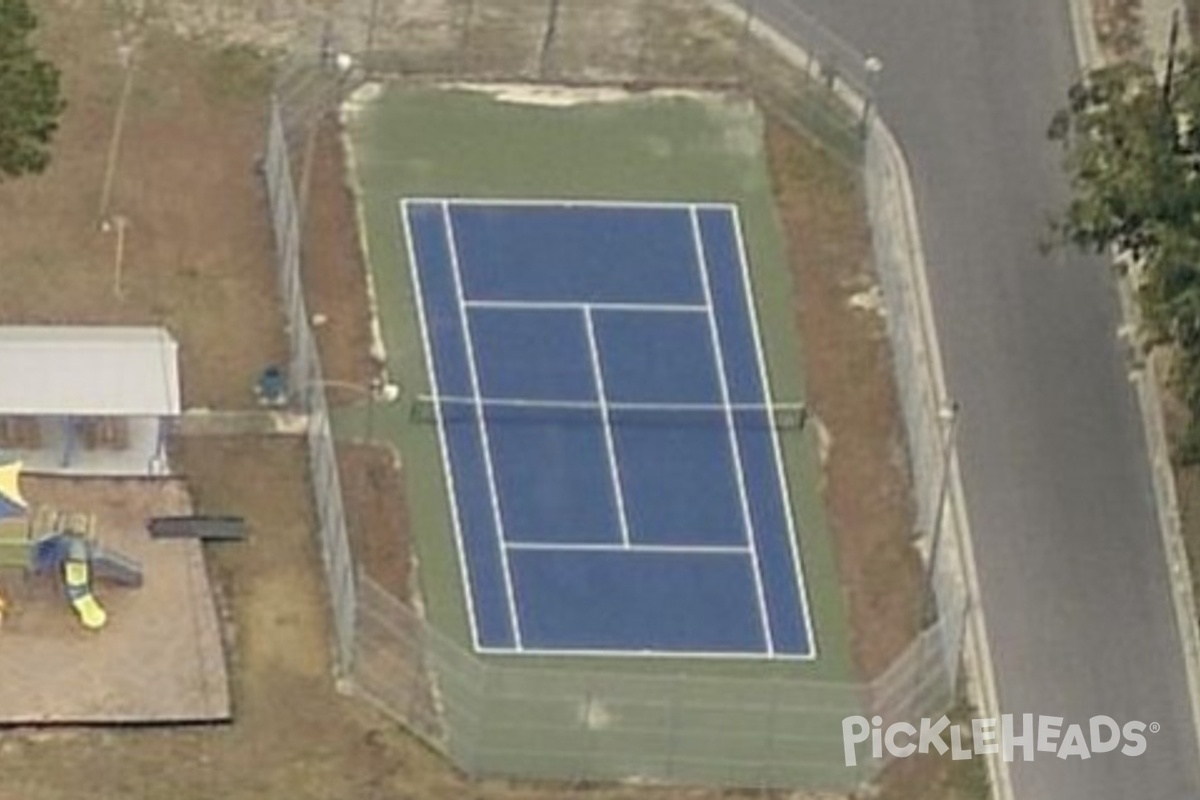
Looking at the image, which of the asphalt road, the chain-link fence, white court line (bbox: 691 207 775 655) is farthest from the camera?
white court line (bbox: 691 207 775 655)

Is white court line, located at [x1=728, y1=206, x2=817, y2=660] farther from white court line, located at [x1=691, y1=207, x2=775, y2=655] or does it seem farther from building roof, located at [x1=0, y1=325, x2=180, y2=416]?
building roof, located at [x1=0, y1=325, x2=180, y2=416]

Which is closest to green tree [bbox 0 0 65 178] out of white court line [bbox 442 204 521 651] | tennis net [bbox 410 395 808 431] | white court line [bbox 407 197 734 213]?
tennis net [bbox 410 395 808 431]

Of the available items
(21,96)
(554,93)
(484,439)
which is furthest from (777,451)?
(21,96)

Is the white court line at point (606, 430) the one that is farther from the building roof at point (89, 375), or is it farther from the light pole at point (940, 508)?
the building roof at point (89, 375)

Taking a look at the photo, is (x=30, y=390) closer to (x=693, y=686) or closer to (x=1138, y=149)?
(x=693, y=686)

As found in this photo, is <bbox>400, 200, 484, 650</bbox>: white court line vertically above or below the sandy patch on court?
below

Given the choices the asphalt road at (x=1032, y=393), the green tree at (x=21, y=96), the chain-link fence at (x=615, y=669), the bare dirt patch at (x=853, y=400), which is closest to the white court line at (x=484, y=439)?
the chain-link fence at (x=615, y=669)

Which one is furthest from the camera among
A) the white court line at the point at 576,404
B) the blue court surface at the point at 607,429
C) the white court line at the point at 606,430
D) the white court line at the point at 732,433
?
the white court line at the point at 576,404

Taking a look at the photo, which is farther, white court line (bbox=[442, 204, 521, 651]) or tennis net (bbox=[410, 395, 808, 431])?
tennis net (bbox=[410, 395, 808, 431])
